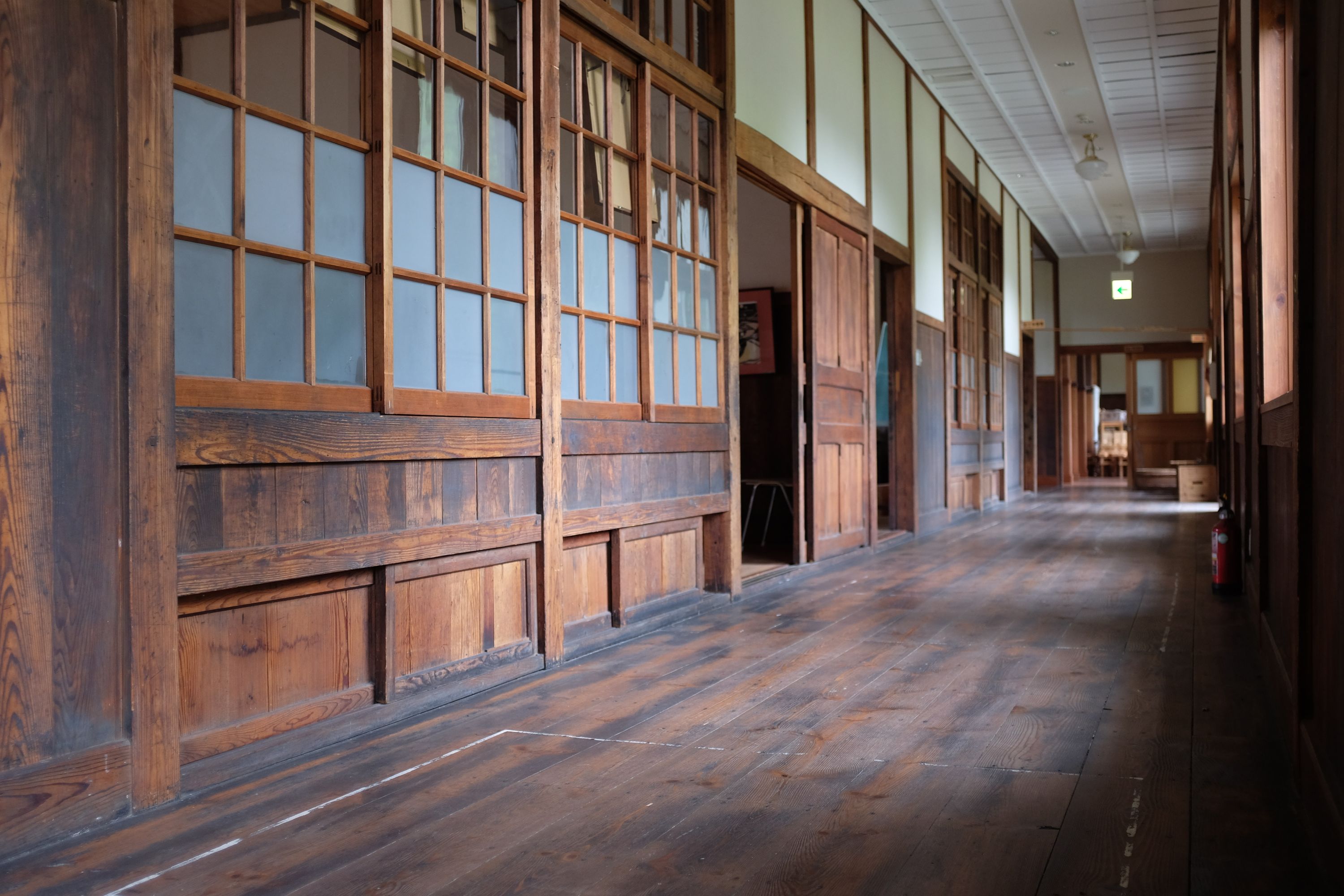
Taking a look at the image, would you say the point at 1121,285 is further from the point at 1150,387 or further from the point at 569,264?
the point at 569,264

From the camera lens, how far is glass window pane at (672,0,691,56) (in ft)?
14.1

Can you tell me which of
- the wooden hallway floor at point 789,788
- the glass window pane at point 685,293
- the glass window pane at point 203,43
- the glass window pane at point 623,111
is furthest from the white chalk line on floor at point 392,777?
the glass window pane at point 623,111

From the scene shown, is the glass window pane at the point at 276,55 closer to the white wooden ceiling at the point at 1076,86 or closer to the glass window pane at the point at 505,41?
the glass window pane at the point at 505,41

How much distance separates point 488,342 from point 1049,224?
1140 centimetres

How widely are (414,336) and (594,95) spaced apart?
4.64ft

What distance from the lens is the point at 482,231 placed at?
10.0 ft

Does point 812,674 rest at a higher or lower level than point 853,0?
lower

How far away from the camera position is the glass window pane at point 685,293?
4254 millimetres

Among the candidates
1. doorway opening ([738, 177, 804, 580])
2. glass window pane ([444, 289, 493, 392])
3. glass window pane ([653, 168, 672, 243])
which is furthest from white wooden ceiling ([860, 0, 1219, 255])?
glass window pane ([444, 289, 493, 392])

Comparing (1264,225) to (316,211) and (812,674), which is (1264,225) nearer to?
(812,674)

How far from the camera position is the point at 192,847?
1.82 m

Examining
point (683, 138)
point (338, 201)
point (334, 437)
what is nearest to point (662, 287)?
point (683, 138)

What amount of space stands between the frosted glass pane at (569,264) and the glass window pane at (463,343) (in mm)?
508

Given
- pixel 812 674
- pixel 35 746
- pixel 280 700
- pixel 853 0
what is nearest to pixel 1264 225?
pixel 812 674
